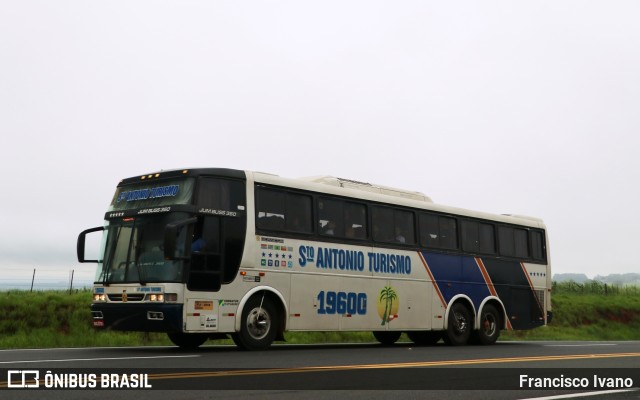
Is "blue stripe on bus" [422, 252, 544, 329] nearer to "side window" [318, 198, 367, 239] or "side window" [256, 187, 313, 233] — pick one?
"side window" [318, 198, 367, 239]

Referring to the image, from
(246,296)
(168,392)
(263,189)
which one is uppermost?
(263,189)

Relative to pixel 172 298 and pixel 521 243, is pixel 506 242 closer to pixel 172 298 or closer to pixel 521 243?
pixel 521 243

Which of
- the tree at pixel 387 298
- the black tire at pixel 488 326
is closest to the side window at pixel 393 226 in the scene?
the tree at pixel 387 298

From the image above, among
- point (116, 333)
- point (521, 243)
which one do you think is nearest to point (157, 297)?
point (116, 333)

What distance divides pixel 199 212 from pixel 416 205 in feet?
22.7

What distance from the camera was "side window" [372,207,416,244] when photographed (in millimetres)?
18188

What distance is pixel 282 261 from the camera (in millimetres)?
15625

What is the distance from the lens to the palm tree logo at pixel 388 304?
1809cm

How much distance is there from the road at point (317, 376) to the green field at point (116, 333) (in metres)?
8.55

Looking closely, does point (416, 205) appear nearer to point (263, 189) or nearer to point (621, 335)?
point (263, 189)

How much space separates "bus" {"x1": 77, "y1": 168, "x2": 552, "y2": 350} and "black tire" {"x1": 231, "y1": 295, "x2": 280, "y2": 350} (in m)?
0.02

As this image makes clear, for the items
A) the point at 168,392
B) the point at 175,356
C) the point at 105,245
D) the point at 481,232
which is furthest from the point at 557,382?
the point at 481,232

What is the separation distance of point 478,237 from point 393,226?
365 centimetres

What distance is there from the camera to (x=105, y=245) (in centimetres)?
1498
